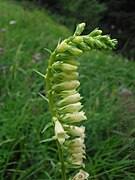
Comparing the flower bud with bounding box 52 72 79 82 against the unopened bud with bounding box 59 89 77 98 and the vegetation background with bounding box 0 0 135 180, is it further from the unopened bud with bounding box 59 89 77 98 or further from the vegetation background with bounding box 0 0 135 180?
the vegetation background with bounding box 0 0 135 180

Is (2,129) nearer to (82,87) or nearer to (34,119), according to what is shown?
(34,119)

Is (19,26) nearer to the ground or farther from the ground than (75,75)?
nearer to the ground

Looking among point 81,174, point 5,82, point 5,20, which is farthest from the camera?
point 5,20

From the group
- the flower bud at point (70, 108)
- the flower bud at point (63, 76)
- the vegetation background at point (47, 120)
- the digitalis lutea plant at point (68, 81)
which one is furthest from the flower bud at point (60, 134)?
the vegetation background at point (47, 120)

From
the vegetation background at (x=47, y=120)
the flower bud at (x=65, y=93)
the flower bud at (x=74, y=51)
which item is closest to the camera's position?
the flower bud at (x=74, y=51)

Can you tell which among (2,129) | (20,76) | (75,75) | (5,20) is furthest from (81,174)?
(5,20)

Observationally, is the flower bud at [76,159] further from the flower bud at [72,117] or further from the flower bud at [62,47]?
the flower bud at [62,47]

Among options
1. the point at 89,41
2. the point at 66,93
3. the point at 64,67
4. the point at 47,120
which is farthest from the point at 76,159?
the point at 47,120

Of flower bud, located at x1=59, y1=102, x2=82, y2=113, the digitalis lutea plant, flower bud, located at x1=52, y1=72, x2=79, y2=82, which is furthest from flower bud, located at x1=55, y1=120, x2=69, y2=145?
flower bud, located at x1=52, y1=72, x2=79, y2=82
